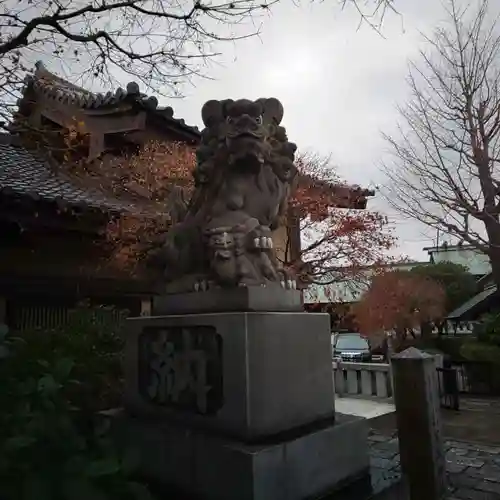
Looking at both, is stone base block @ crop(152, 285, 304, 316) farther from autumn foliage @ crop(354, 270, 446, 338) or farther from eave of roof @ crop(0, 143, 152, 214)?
autumn foliage @ crop(354, 270, 446, 338)

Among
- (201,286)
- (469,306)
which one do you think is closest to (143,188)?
(201,286)

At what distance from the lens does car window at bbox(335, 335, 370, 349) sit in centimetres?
2052

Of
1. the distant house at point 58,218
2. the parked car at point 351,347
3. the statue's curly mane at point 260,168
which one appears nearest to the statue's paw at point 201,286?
the statue's curly mane at point 260,168

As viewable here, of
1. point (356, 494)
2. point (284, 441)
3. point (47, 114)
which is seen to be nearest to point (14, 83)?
point (284, 441)

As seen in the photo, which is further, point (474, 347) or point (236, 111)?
point (474, 347)

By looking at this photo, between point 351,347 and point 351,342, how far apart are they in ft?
2.13

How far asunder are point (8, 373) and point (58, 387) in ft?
0.77

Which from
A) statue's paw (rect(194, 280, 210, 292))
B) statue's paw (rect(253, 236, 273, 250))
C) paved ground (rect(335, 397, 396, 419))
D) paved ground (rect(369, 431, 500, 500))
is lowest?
paved ground (rect(335, 397, 396, 419))

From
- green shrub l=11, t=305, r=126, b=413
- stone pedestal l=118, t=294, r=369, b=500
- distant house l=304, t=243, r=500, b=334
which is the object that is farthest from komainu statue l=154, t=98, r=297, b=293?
distant house l=304, t=243, r=500, b=334

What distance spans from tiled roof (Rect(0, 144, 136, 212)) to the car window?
15.6 m

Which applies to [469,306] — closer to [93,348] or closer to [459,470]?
[459,470]

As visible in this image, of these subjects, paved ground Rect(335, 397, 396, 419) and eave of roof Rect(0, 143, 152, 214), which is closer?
eave of roof Rect(0, 143, 152, 214)

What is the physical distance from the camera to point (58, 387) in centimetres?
159

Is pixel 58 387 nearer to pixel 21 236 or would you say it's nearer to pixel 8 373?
pixel 8 373
